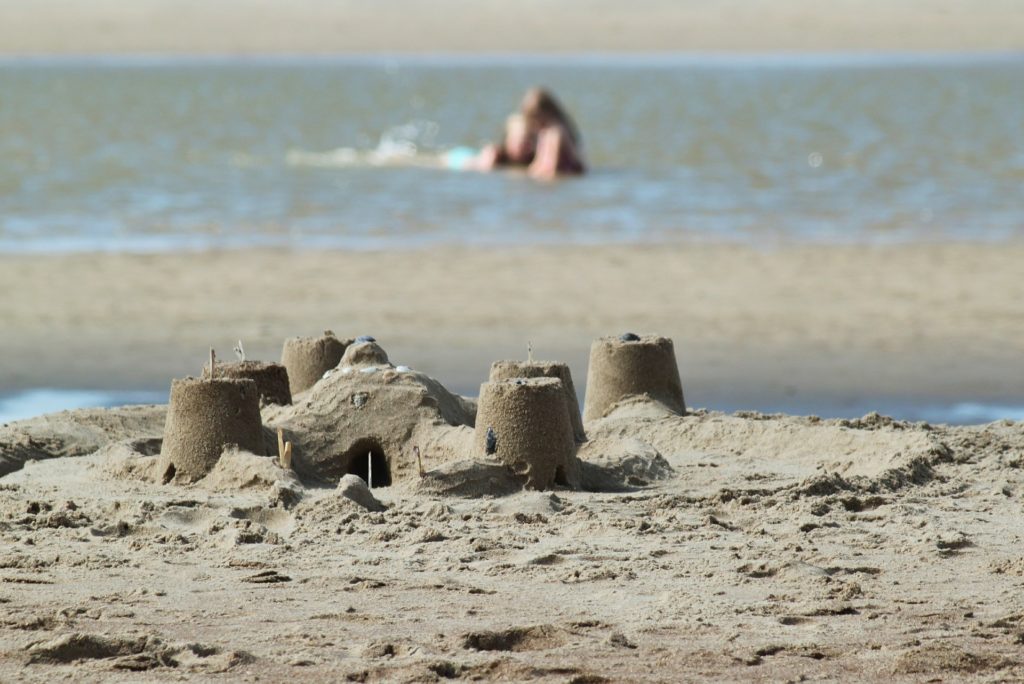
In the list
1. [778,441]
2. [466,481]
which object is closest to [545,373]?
[466,481]

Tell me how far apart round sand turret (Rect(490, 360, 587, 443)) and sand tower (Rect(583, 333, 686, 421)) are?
1.92 ft

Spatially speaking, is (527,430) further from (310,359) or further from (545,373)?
(310,359)

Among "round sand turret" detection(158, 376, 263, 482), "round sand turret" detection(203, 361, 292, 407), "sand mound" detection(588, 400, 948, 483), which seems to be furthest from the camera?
"round sand turret" detection(203, 361, 292, 407)

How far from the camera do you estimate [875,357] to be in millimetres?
10312

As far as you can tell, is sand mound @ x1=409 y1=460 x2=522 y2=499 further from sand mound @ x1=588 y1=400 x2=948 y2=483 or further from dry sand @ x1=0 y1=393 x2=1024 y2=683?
sand mound @ x1=588 y1=400 x2=948 y2=483

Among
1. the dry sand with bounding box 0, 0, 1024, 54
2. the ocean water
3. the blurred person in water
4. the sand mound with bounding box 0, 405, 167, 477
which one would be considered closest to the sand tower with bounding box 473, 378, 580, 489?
the sand mound with bounding box 0, 405, 167, 477

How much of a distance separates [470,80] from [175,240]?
47.6 metres

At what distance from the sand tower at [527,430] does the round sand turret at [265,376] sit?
139cm

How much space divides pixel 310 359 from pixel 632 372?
1.58 metres

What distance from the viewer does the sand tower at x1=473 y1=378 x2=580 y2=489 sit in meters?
6.88

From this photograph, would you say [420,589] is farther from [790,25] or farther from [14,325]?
[790,25]

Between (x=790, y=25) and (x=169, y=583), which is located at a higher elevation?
(x=790, y=25)

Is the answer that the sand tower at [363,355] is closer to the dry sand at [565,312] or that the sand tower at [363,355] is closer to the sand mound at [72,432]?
the sand mound at [72,432]

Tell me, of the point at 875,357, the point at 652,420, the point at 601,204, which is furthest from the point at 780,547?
the point at 601,204
